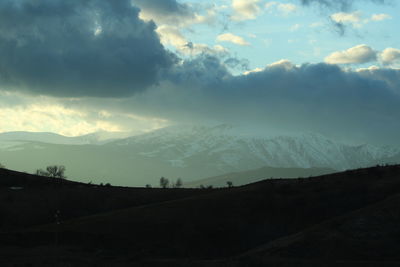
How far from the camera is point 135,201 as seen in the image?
81625 mm

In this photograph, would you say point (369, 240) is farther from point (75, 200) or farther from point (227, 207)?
point (75, 200)

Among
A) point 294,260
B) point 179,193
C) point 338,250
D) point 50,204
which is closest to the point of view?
point 294,260

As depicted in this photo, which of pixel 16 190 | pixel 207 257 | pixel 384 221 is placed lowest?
pixel 207 257

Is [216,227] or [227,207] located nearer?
[216,227]

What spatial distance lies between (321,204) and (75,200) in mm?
38650

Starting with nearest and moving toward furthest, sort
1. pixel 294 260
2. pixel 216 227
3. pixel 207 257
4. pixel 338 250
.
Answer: pixel 294 260 < pixel 338 250 < pixel 207 257 < pixel 216 227

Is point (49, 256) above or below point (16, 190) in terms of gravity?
below

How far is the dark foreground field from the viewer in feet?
145

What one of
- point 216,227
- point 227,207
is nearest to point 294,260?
point 216,227

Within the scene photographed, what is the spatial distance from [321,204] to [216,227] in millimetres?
12865

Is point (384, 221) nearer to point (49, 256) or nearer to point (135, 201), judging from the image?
point (49, 256)

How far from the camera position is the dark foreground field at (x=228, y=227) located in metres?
44.1

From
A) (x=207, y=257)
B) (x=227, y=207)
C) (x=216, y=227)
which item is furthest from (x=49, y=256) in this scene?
(x=227, y=207)

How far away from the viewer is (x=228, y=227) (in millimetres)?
58094
